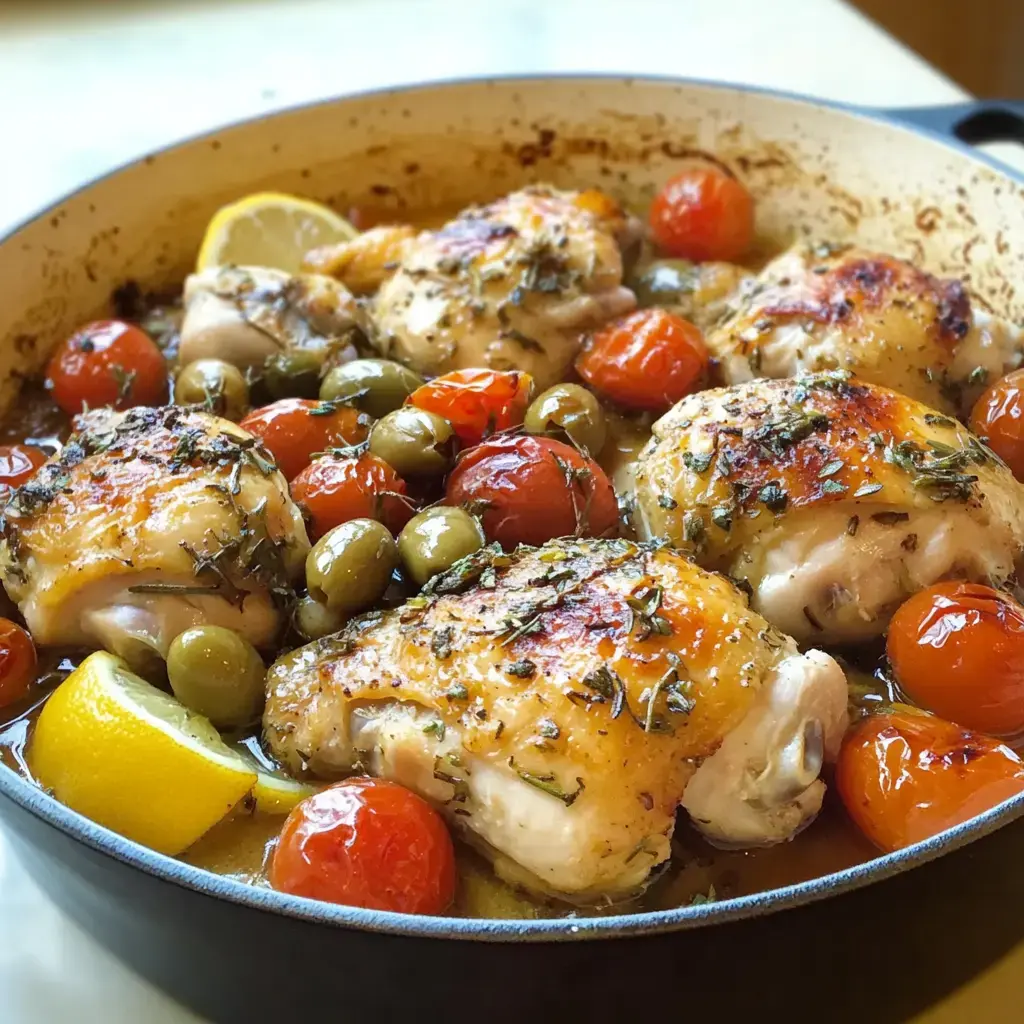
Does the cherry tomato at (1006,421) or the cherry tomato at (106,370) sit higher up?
the cherry tomato at (106,370)

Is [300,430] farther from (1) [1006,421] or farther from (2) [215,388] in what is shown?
(1) [1006,421]

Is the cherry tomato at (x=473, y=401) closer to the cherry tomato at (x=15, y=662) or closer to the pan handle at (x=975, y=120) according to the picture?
the cherry tomato at (x=15, y=662)

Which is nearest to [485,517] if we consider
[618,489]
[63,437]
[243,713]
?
[618,489]

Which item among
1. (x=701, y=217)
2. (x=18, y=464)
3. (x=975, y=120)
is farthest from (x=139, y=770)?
(x=975, y=120)

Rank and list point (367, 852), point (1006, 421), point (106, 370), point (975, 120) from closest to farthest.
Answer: point (367, 852), point (1006, 421), point (106, 370), point (975, 120)

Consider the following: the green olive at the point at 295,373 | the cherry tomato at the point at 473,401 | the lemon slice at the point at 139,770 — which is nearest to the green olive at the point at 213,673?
the lemon slice at the point at 139,770

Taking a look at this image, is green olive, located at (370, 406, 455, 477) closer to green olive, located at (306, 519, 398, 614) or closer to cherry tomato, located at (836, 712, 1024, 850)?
green olive, located at (306, 519, 398, 614)
